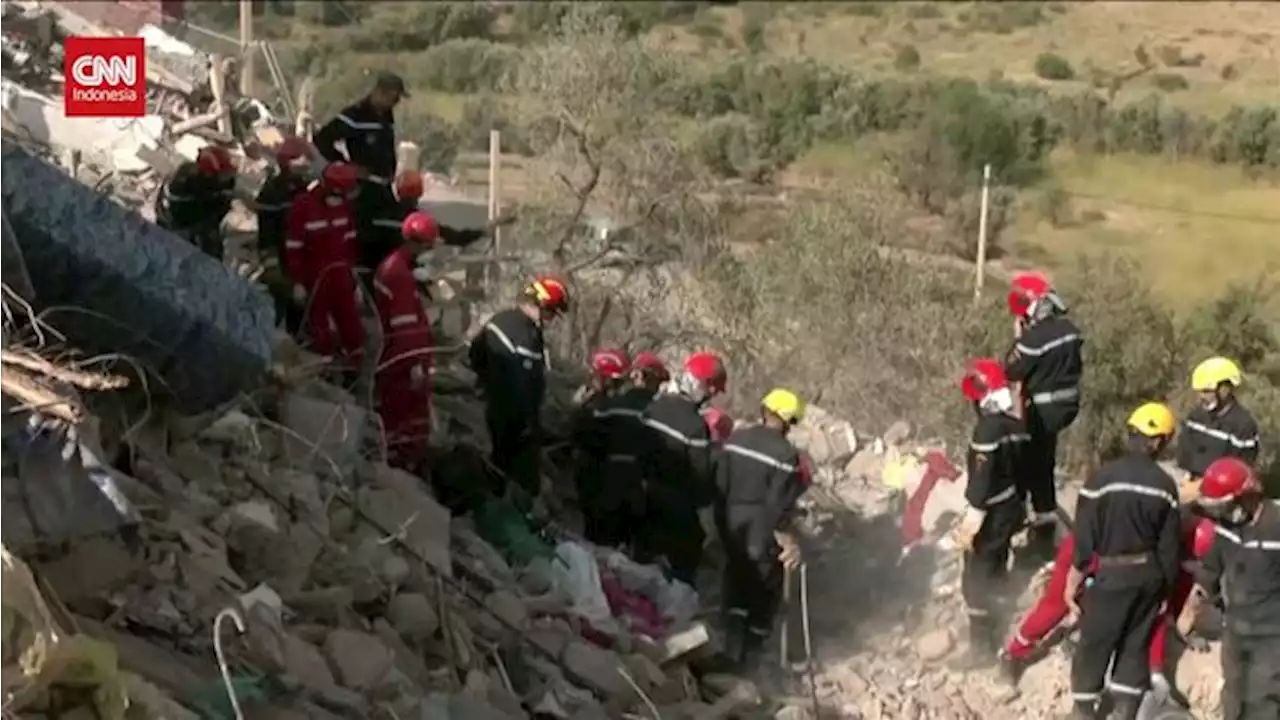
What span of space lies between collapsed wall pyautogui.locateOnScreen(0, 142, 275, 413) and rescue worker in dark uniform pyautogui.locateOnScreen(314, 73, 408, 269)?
2.73 m

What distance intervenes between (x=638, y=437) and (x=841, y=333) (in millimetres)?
6099

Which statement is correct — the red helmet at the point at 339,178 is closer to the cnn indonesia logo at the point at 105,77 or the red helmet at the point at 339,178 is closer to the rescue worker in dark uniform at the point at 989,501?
the cnn indonesia logo at the point at 105,77

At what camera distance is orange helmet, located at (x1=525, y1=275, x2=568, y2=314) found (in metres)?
9.90

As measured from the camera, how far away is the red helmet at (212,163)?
10523 mm

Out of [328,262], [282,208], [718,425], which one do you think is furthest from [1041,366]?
[282,208]

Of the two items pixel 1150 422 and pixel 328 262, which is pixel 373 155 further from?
pixel 1150 422

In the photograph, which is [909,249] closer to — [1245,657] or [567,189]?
[567,189]

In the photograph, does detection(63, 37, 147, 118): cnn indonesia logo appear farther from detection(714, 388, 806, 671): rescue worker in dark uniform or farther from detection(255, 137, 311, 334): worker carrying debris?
detection(714, 388, 806, 671): rescue worker in dark uniform

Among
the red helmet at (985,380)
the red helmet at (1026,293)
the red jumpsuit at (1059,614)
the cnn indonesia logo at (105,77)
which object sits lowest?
the red jumpsuit at (1059,614)

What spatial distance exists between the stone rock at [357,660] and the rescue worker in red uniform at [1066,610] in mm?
3475

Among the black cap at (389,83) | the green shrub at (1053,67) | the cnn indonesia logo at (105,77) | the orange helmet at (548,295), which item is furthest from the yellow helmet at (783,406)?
the green shrub at (1053,67)

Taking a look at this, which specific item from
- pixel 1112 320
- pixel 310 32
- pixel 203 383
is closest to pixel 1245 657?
pixel 203 383

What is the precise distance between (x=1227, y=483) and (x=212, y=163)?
5868mm

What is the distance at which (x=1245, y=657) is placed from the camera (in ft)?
28.2
